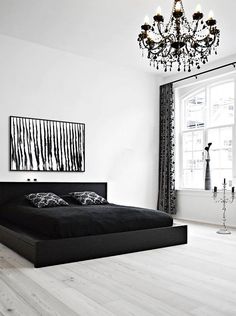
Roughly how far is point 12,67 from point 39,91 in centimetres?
54

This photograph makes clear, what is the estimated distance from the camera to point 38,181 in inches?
209

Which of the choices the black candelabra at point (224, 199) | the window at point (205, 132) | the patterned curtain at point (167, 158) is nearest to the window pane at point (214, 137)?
the window at point (205, 132)

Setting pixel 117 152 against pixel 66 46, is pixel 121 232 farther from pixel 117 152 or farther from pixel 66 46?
pixel 66 46

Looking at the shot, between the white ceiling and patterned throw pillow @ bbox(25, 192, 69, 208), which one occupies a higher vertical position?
the white ceiling

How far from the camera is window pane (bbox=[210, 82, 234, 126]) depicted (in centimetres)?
592

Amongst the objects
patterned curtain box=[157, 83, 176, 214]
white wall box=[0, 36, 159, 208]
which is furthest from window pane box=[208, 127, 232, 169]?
white wall box=[0, 36, 159, 208]

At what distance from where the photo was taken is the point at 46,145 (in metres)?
5.41

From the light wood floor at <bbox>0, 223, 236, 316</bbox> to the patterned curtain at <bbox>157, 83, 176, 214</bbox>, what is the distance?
9.14 ft

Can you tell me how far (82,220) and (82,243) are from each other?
0.25 meters

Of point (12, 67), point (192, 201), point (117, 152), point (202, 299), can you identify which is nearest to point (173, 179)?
point (192, 201)

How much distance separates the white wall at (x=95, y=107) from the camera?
A: 5199mm

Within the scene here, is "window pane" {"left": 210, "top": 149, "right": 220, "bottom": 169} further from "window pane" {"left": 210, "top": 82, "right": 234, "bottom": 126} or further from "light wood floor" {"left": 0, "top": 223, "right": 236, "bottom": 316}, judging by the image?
"light wood floor" {"left": 0, "top": 223, "right": 236, "bottom": 316}

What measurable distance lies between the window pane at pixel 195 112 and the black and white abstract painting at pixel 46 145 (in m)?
2.19

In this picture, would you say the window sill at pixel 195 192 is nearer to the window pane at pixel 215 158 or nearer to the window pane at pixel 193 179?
the window pane at pixel 193 179
